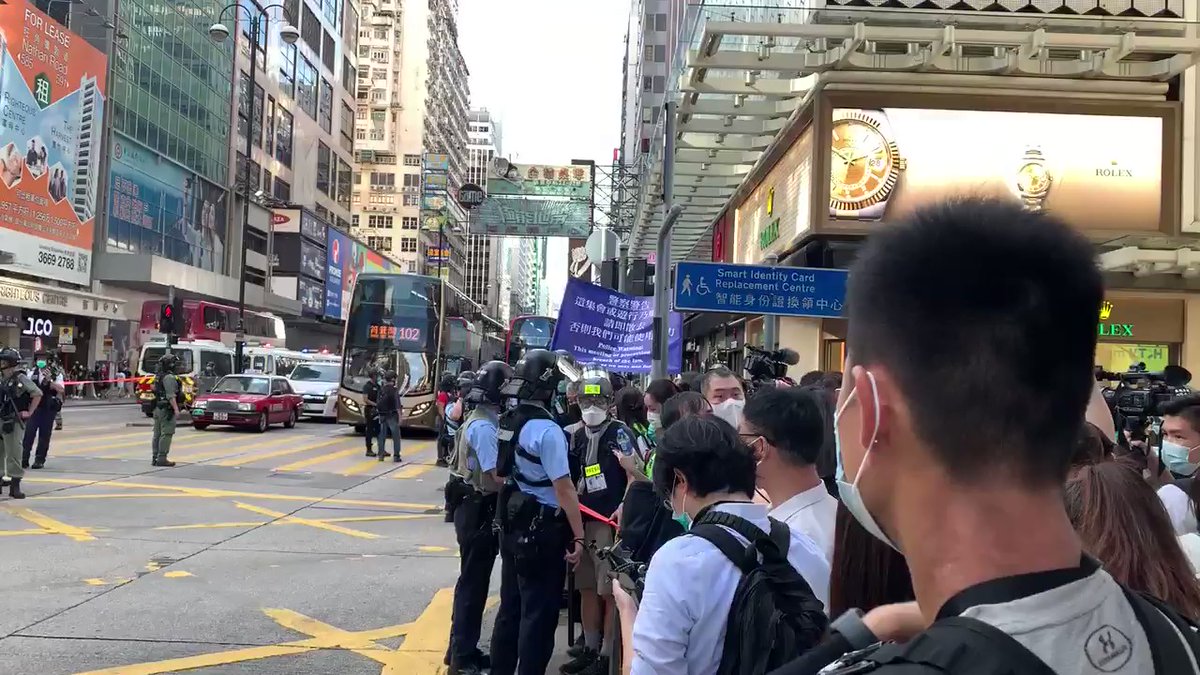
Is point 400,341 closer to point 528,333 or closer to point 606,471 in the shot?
point 528,333

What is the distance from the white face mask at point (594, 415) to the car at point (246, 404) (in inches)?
772

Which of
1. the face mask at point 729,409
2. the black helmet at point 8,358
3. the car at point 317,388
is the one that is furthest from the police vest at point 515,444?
the car at point 317,388

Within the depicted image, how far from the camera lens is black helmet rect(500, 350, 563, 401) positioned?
16.7 feet

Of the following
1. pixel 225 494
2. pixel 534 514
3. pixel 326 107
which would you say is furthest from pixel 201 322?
pixel 326 107

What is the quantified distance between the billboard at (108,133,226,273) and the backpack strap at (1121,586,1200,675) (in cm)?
4594

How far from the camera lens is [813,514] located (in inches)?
111

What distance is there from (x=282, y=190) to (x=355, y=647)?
6448cm

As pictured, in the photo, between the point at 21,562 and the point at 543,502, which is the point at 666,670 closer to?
the point at 543,502

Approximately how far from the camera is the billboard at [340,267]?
2844 inches

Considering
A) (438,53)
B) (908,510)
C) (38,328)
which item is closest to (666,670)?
(908,510)

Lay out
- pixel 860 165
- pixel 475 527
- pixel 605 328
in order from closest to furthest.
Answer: pixel 475 527 < pixel 605 328 < pixel 860 165

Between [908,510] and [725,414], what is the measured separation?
168 inches

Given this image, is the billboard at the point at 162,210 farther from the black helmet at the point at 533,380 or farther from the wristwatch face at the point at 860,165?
the black helmet at the point at 533,380

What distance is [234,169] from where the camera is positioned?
5566 centimetres
